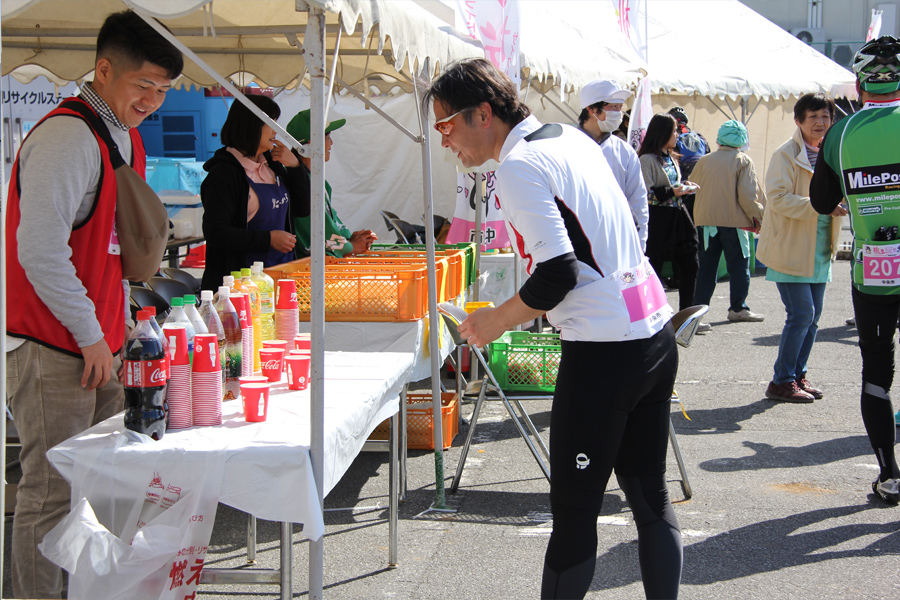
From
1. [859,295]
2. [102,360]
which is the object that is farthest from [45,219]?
[859,295]

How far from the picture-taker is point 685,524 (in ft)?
12.8

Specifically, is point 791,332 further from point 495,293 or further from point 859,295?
point 495,293

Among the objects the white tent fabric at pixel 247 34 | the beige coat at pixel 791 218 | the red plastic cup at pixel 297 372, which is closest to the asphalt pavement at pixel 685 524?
the red plastic cup at pixel 297 372

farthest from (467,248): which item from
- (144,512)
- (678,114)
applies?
(678,114)

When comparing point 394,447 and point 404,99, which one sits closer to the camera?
point 394,447

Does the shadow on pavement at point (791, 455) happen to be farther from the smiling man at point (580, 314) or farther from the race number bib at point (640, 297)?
the race number bib at point (640, 297)

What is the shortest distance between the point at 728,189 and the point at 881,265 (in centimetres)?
473

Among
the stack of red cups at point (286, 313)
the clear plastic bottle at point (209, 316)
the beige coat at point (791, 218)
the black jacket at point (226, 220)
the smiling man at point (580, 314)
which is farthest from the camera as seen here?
the beige coat at point (791, 218)

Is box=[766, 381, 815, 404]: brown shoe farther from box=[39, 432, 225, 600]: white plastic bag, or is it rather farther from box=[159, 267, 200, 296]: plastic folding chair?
box=[39, 432, 225, 600]: white plastic bag

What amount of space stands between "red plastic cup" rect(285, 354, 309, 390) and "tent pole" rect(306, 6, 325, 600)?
1.54ft

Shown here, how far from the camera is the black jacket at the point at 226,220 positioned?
415 cm

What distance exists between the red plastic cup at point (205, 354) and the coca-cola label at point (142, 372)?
0.45 feet

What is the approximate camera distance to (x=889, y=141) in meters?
3.70

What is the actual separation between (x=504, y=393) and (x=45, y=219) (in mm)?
2373
